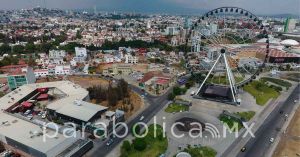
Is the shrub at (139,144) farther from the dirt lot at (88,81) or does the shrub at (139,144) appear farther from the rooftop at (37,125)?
the dirt lot at (88,81)

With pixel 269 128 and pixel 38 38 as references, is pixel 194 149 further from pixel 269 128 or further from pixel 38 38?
pixel 38 38

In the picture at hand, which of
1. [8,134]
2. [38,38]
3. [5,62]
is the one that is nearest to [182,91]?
[8,134]

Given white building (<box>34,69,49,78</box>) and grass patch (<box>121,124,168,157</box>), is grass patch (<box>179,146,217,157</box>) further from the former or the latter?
white building (<box>34,69,49,78</box>)

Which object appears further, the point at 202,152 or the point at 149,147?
the point at 149,147

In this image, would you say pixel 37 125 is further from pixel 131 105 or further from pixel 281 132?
pixel 281 132

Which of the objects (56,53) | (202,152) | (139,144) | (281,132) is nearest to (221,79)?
(281,132)
